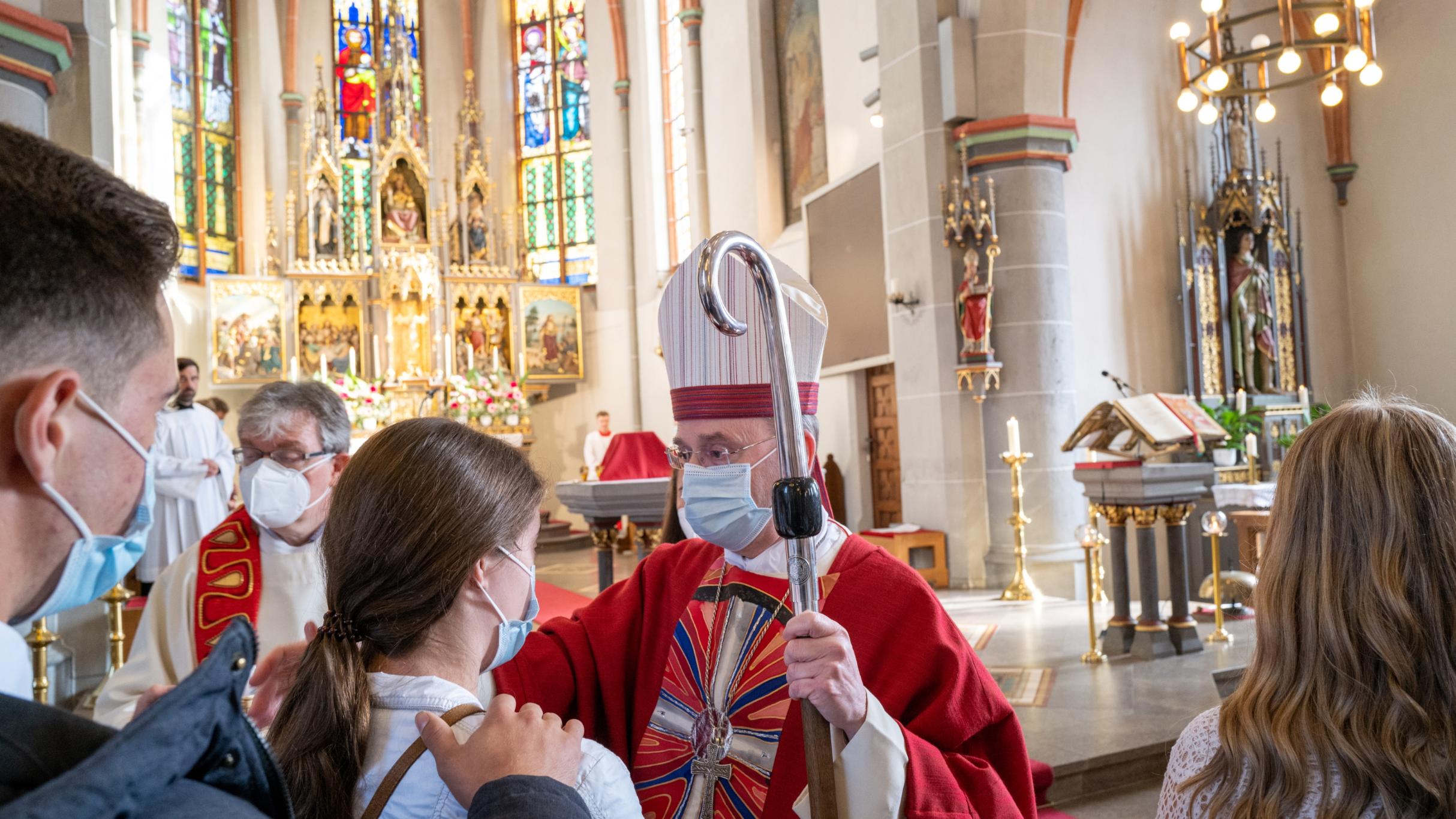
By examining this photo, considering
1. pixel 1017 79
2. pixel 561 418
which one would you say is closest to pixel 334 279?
pixel 561 418

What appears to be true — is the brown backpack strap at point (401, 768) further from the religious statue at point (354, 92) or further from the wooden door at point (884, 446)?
the religious statue at point (354, 92)

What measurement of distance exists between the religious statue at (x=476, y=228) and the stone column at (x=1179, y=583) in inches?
427

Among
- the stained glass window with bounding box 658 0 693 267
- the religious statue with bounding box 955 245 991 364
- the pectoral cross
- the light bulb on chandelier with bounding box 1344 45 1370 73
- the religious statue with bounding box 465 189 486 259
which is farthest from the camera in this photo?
the religious statue with bounding box 465 189 486 259

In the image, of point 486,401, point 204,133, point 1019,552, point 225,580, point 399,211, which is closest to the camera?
point 225,580

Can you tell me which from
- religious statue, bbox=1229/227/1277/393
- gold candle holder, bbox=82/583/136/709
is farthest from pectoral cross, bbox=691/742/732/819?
religious statue, bbox=1229/227/1277/393

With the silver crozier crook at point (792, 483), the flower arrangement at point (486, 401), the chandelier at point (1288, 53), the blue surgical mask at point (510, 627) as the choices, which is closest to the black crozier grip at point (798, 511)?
the silver crozier crook at point (792, 483)

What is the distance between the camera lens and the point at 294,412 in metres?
2.52

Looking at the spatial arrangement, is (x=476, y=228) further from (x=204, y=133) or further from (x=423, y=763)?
(x=423, y=763)

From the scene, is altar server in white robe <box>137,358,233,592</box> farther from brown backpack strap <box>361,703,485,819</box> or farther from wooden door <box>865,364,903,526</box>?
wooden door <box>865,364,903,526</box>

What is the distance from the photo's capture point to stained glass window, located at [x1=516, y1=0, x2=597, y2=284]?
51.9 ft

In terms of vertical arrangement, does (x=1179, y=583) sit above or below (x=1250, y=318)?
below

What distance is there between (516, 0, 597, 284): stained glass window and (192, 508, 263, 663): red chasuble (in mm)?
13424

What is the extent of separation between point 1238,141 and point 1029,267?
8.25 ft

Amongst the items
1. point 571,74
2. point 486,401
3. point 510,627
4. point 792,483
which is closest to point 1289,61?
point 792,483
